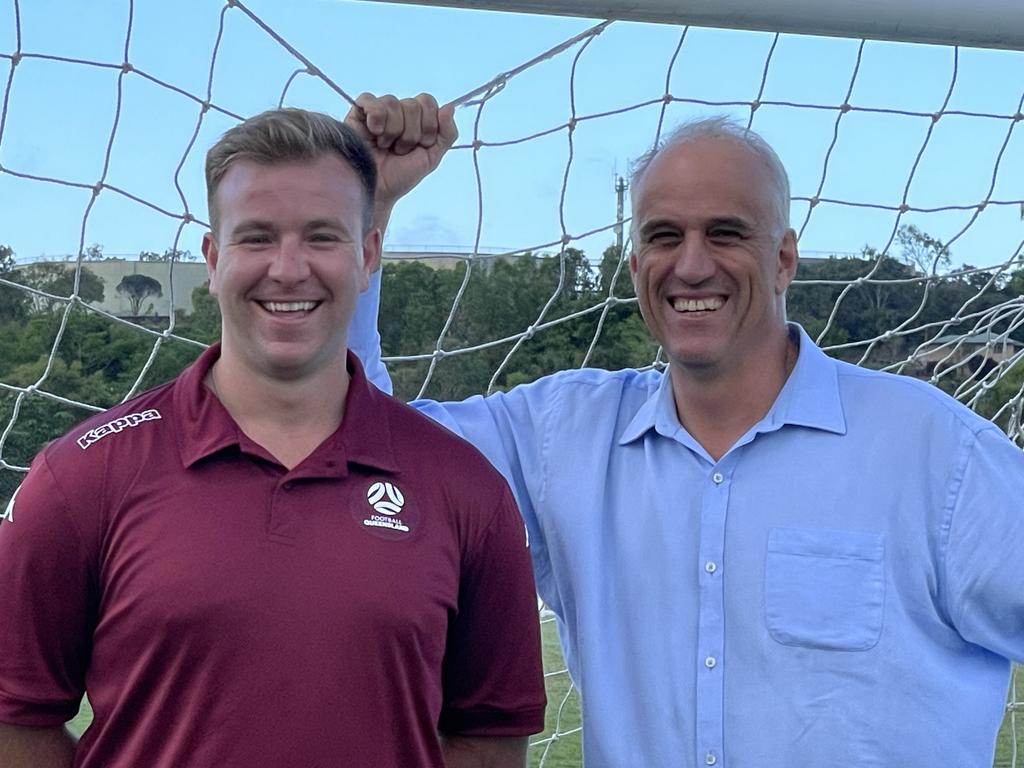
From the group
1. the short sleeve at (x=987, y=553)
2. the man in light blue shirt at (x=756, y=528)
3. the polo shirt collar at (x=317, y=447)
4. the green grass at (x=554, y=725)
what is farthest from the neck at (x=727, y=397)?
the green grass at (x=554, y=725)

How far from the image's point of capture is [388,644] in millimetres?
1484

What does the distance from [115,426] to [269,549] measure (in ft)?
0.78

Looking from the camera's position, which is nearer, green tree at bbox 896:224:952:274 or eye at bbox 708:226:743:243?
eye at bbox 708:226:743:243

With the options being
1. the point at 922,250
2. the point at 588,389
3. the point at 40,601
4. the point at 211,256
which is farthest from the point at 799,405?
the point at 922,250

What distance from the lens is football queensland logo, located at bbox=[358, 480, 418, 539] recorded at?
1.53m

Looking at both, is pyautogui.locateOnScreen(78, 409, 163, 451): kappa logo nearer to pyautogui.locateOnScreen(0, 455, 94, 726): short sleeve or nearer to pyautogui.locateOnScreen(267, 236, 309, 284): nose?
pyautogui.locateOnScreen(0, 455, 94, 726): short sleeve

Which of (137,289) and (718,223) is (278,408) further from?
(137,289)

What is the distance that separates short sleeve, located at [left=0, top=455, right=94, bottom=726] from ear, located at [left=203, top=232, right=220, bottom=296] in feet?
0.92

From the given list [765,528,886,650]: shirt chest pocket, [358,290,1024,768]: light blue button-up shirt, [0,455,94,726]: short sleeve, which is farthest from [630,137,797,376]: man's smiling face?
[0,455,94,726]: short sleeve

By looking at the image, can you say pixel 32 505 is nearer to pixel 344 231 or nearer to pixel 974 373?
pixel 344 231

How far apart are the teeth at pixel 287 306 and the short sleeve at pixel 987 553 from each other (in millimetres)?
855

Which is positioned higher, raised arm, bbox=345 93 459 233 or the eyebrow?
raised arm, bbox=345 93 459 233

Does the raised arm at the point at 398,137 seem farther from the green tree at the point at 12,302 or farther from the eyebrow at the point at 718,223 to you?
the green tree at the point at 12,302

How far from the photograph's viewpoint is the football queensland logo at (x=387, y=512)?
5.01ft
